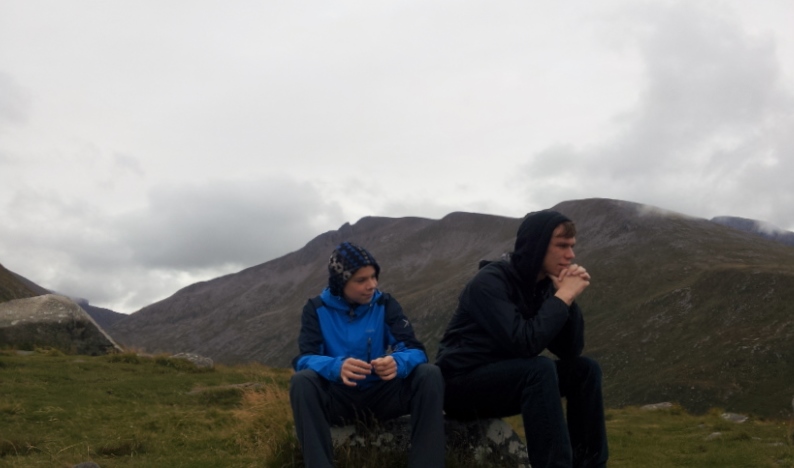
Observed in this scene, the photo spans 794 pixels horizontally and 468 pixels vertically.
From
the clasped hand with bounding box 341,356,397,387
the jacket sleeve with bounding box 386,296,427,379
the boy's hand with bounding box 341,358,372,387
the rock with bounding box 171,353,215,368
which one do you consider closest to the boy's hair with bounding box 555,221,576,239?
the jacket sleeve with bounding box 386,296,427,379

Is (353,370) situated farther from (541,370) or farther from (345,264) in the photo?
(541,370)

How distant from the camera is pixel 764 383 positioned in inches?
3777

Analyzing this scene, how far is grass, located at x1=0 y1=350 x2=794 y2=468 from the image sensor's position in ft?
24.8

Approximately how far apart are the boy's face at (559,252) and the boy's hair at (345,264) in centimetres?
138

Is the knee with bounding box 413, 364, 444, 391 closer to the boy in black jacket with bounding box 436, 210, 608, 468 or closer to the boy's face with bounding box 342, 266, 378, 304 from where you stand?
the boy in black jacket with bounding box 436, 210, 608, 468

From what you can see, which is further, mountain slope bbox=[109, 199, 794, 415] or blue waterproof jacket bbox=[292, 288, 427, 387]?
mountain slope bbox=[109, 199, 794, 415]

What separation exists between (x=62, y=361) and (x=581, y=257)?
18478 cm

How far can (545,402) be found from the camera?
486 centimetres

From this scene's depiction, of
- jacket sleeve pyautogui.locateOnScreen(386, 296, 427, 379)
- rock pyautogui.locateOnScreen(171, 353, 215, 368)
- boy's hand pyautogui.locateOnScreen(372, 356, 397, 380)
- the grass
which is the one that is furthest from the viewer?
rock pyautogui.locateOnScreen(171, 353, 215, 368)

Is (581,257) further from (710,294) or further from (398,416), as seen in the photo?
(398,416)

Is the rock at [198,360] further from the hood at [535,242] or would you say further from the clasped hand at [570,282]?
the clasped hand at [570,282]

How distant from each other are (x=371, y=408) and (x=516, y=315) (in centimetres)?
142

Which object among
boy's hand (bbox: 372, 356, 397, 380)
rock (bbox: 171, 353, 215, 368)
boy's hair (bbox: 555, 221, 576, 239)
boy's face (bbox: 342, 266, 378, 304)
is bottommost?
boy's hand (bbox: 372, 356, 397, 380)

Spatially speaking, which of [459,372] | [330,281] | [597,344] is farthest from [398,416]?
[597,344]
